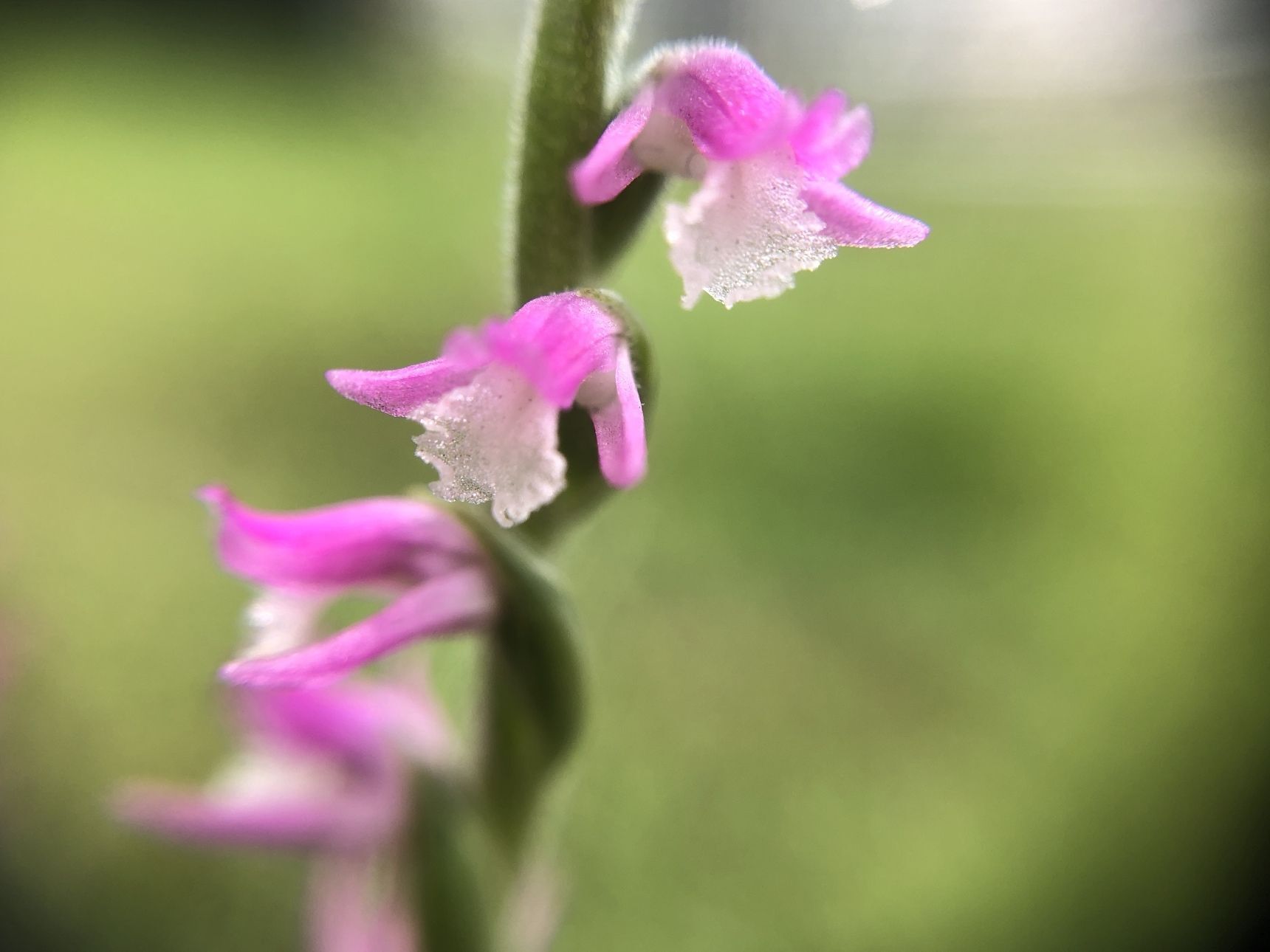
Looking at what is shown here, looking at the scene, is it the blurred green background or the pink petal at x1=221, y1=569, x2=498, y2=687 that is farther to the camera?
the blurred green background

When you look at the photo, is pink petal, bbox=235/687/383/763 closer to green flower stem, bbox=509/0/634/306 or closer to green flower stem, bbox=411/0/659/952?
green flower stem, bbox=411/0/659/952

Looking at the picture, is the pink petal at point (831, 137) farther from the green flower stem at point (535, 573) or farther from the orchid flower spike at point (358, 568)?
the orchid flower spike at point (358, 568)

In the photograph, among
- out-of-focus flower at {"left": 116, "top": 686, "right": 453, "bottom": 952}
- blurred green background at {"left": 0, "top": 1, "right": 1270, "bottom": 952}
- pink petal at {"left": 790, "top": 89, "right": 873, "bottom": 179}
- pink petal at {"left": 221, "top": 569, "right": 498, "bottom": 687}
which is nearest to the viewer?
pink petal at {"left": 790, "top": 89, "right": 873, "bottom": 179}

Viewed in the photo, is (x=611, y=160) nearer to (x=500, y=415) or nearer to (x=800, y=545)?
(x=500, y=415)

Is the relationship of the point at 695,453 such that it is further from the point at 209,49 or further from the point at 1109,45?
the point at 209,49

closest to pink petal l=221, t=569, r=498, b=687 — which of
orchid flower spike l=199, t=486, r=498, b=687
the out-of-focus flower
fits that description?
orchid flower spike l=199, t=486, r=498, b=687

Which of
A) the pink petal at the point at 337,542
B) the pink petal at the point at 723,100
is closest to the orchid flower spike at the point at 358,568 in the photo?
the pink petal at the point at 337,542
